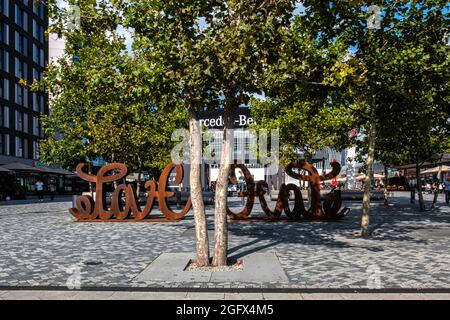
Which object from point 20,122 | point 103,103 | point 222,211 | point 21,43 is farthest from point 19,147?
point 222,211

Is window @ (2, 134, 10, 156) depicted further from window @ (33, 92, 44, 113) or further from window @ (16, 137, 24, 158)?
window @ (33, 92, 44, 113)

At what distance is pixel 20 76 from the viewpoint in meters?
54.7

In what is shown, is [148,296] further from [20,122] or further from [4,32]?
[20,122]

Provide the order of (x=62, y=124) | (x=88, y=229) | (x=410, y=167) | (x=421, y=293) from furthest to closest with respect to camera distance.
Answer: (x=410, y=167)
(x=62, y=124)
(x=88, y=229)
(x=421, y=293)

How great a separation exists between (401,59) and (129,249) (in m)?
8.13

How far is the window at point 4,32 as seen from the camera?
1981 inches

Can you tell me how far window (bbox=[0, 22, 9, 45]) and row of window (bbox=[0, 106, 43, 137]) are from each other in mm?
7374

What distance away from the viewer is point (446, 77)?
40.1 feet

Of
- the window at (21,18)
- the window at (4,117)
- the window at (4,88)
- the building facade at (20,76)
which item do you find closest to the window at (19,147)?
the building facade at (20,76)

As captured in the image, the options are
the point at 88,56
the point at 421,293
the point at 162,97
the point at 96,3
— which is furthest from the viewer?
the point at 88,56

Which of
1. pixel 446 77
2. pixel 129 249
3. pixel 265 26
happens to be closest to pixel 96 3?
pixel 265 26

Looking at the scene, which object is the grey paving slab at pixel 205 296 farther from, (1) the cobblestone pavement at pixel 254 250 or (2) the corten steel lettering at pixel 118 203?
(2) the corten steel lettering at pixel 118 203

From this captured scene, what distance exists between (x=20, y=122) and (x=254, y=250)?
51.7m

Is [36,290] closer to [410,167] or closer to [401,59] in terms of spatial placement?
[401,59]
